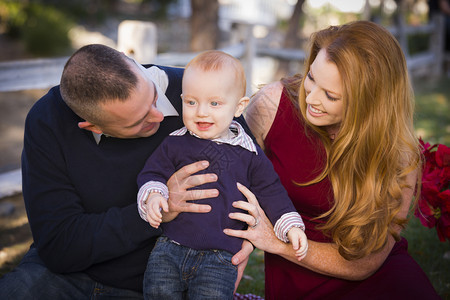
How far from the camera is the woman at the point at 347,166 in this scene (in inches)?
85.8

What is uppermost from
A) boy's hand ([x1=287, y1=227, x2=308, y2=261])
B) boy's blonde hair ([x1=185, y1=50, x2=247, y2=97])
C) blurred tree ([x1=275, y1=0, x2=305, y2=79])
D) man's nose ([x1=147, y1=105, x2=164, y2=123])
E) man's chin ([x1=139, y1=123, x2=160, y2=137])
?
boy's blonde hair ([x1=185, y1=50, x2=247, y2=97])

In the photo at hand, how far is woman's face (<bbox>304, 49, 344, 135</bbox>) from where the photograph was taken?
2.19 metres

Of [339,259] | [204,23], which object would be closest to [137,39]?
[339,259]

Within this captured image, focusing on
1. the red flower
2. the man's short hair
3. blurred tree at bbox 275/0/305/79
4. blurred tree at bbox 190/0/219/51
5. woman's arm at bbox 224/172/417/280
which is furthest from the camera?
blurred tree at bbox 275/0/305/79

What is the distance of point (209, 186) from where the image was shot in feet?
6.84

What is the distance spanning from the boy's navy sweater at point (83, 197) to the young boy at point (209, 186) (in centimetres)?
22

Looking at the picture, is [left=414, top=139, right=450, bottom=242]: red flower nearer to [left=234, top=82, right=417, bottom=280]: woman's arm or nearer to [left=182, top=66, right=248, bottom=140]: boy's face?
[left=234, top=82, right=417, bottom=280]: woman's arm

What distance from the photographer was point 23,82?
3.70 meters

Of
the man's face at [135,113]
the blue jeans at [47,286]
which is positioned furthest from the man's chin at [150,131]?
the blue jeans at [47,286]

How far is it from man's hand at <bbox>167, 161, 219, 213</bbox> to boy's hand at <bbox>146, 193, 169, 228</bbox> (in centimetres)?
13

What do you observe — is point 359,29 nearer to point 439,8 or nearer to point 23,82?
point 23,82

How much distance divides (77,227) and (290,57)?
726cm

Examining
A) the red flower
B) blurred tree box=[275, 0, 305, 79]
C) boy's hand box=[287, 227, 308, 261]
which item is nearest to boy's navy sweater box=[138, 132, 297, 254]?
boy's hand box=[287, 227, 308, 261]

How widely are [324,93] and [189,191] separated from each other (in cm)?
81
